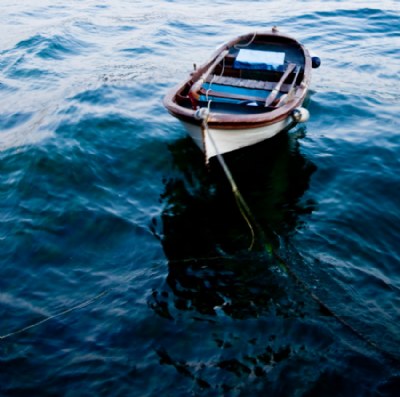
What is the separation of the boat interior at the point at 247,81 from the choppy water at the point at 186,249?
1547 millimetres

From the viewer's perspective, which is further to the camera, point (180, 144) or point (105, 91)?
point (105, 91)

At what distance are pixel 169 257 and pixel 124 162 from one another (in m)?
4.27

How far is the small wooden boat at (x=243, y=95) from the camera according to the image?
8727 millimetres

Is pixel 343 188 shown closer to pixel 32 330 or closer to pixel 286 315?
pixel 286 315

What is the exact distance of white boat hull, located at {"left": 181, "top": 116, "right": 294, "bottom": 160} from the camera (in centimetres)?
860

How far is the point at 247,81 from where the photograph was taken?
11469 millimetres

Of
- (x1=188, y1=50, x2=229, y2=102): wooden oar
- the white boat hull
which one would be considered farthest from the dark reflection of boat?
(x1=188, y1=50, x2=229, y2=102): wooden oar

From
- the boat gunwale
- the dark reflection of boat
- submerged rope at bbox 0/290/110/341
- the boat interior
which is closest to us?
submerged rope at bbox 0/290/110/341

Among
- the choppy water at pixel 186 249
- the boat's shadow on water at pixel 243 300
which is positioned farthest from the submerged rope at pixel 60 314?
the boat's shadow on water at pixel 243 300

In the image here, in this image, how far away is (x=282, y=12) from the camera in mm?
26969

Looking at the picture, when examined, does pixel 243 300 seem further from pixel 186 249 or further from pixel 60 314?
pixel 60 314

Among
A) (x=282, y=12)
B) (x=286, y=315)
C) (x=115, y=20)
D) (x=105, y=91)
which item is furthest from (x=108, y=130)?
(x=282, y=12)

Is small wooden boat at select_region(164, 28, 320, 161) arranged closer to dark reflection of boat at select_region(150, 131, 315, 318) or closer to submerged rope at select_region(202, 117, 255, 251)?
submerged rope at select_region(202, 117, 255, 251)

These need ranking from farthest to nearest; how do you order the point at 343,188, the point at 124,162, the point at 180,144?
the point at 180,144 → the point at 124,162 → the point at 343,188
